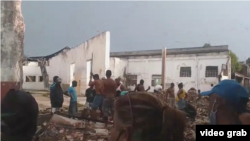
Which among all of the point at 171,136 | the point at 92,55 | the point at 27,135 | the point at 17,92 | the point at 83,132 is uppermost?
the point at 92,55

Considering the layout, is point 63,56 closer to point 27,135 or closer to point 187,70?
point 187,70

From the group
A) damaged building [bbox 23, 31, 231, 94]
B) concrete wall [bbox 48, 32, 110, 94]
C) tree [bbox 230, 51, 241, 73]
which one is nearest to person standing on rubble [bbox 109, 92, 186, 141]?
concrete wall [bbox 48, 32, 110, 94]

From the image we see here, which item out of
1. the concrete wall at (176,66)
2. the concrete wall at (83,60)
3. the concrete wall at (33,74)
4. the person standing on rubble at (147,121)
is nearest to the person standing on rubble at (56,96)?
the person standing on rubble at (147,121)

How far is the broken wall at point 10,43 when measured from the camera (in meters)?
9.05

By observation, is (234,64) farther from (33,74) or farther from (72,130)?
(72,130)

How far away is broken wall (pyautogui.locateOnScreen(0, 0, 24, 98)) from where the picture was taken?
9047mm

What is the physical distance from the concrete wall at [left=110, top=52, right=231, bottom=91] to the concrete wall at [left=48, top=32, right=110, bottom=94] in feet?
19.1

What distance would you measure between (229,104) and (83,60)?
20395 mm

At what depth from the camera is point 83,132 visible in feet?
20.5

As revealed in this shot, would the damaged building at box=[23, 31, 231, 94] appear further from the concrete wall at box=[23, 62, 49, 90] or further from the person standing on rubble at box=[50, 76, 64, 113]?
the person standing on rubble at box=[50, 76, 64, 113]

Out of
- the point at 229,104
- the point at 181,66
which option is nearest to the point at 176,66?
the point at 181,66

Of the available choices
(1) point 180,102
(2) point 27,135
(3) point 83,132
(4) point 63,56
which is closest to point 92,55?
(4) point 63,56

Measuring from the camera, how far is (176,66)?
94.6ft

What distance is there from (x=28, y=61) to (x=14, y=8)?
2191 centimetres
